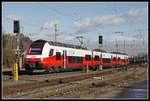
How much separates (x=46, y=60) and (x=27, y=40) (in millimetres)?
103827

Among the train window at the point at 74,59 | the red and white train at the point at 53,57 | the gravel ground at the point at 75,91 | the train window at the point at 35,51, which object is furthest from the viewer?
the train window at the point at 74,59

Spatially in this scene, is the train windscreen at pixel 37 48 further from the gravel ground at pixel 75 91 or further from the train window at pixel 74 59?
the gravel ground at pixel 75 91

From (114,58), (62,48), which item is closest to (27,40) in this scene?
(114,58)

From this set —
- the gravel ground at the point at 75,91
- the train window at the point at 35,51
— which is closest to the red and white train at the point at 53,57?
the train window at the point at 35,51

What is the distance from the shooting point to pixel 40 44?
131 feet

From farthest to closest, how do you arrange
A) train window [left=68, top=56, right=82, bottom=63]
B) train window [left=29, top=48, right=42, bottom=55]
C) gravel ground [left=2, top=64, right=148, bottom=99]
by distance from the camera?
train window [left=68, top=56, right=82, bottom=63] → train window [left=29, top=48, right=42, bottom=55] → gravel ground [left=2, top=64, right=148, bottom=99]

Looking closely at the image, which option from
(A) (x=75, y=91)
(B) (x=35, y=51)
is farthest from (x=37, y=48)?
(A) (x=75, y=91)

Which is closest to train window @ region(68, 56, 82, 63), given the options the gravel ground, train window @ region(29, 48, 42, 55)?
train window @ region(29, 48, 42, 55)

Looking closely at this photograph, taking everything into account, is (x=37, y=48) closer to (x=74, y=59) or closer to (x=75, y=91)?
(x=74, y=59)

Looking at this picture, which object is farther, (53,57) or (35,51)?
(53,57)

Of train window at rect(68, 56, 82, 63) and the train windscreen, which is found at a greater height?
the train windscreen

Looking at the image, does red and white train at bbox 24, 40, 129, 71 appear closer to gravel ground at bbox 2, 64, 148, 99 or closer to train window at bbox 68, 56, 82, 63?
train window at bbox 68, 56, 82, 63

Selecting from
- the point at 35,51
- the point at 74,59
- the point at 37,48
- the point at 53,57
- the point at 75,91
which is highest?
the point at 37,48

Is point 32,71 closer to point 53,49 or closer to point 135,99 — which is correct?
point 53,49
